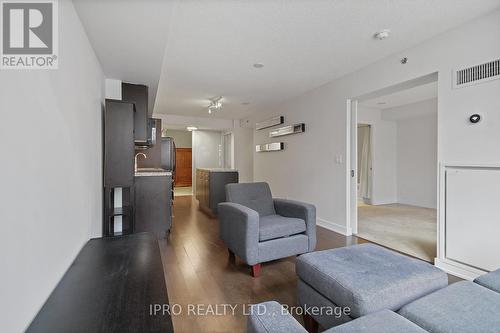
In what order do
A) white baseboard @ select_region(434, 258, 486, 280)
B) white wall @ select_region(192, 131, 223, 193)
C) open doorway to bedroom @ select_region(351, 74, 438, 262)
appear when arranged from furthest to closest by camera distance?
white wall @ select_region(192, 131, 223, 193)
open doorway to bedroom @ select_region(351, 74, 438, 262)
white baseboard @ select_region(434, 258, 486, 280)

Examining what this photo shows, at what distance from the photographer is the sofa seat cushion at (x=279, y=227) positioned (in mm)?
2395

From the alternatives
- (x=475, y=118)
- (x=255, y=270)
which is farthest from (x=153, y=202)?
(x=475, y=118)

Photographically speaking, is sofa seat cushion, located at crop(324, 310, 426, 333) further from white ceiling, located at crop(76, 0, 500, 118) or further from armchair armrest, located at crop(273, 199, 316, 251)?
white ceiling, located at crop(76, 0, 500, 118)

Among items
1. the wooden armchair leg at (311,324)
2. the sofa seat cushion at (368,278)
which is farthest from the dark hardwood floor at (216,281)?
the sofa seat cushion at (368,278)

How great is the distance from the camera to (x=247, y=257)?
2.26 metres

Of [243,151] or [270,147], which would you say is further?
[243,151]

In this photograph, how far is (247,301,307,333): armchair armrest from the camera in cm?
83

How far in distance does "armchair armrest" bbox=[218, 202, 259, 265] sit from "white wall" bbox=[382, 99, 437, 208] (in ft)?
17.3

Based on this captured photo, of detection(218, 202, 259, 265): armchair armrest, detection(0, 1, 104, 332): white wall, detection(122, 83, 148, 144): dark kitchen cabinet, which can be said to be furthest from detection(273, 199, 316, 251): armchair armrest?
detection(122, 83, 148, 144): dark kitchen cabinet

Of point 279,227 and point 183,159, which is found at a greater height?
point 183,159

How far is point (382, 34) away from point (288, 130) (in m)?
2.67

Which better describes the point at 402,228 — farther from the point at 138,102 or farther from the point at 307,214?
the point at 138,102

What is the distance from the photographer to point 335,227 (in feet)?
12.7

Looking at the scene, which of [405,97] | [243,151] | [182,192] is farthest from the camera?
[182,192]
